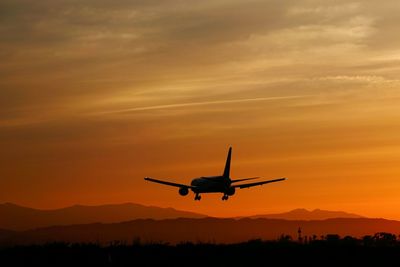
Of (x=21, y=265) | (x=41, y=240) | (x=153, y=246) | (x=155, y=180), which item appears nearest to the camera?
(x=21, y=265)

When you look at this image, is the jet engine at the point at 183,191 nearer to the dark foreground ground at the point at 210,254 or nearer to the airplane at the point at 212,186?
the airplane at the point at 212,186

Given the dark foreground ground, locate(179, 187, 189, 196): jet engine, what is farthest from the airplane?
the dark foreground ground

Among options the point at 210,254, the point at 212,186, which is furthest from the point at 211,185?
the point at 210,254

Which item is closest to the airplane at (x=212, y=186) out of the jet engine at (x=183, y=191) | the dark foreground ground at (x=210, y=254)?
the jet engine at (x=183, y=191)

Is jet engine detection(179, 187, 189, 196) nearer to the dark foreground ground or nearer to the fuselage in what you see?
the fuselage

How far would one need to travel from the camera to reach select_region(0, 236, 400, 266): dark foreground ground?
67.1 m

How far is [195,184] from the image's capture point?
180500 millimetres

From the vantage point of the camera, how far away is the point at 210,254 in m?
71.9

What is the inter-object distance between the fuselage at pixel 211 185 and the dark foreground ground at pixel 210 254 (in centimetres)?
9740

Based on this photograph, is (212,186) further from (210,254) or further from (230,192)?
(210,254)

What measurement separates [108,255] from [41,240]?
14038 millimetres

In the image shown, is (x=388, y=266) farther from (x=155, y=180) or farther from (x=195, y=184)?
(x=155, y=180)

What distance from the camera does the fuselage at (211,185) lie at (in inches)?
7013

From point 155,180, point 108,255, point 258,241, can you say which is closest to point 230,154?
point 155,180
